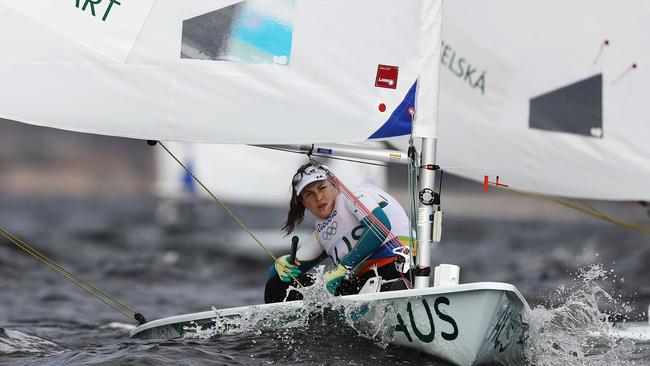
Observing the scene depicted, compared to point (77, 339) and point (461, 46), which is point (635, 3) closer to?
point (461, 46)

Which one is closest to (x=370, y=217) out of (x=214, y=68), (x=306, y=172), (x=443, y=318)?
(x=306, y=172)

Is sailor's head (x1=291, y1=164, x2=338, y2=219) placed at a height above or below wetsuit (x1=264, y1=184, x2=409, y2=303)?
above

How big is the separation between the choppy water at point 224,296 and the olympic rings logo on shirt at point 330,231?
0.62 m

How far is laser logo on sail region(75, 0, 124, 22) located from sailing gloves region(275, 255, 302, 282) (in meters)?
1.66

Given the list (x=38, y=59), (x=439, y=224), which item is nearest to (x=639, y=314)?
(x=439, y=224)

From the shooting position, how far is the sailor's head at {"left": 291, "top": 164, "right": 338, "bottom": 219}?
5.51 meters

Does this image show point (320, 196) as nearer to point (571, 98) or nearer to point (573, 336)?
point (573, 336)

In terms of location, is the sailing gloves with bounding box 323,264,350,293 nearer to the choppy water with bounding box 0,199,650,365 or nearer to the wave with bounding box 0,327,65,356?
the choppy water with bounding box 0,199,650,365

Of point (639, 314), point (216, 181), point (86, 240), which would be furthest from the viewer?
point (86, 240)

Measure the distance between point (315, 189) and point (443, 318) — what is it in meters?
1.12

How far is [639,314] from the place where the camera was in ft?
27.6

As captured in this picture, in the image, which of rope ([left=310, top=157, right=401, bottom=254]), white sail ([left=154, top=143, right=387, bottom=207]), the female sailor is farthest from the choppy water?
white sail ([left=154, top=143, right=387, bottom=207])

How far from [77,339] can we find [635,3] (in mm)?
4198

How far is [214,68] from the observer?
16.3ft
